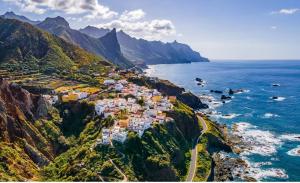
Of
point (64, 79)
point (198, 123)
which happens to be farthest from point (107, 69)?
point (198, 123)

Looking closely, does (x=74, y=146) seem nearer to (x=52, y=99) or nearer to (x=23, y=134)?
(x=23, y=134)

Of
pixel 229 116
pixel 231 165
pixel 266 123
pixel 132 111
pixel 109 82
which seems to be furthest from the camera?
pixel 229 116

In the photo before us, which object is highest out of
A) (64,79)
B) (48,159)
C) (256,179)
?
(64,79)

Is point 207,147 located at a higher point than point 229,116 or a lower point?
lower

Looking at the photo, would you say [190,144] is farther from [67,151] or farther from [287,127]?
[287,127]

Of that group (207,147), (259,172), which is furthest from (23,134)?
(259,172)

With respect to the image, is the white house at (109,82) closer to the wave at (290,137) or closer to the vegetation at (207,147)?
the vegetation at (207,147)
